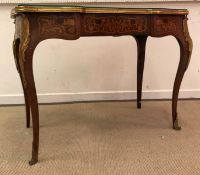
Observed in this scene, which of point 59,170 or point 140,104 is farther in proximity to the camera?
point 140,104

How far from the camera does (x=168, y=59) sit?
→ 75.2 inches

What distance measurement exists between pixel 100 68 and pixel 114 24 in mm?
773

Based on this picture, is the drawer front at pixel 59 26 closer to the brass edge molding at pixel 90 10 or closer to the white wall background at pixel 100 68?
the brass edge molding at pixel 90 10

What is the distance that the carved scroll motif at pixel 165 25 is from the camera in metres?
1.19

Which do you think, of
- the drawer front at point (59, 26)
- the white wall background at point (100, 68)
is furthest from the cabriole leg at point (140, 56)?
the drawer front at point (59, 26)

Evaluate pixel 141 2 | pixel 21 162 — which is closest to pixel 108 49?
pixel 141 2

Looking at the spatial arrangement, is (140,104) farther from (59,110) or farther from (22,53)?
(22,53)

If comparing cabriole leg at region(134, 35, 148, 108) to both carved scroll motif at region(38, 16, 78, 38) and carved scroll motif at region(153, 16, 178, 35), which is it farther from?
carved scroll motif at region(38, 16, 78, 38)

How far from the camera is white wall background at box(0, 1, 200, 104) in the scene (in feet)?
5.98

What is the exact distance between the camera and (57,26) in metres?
1.04

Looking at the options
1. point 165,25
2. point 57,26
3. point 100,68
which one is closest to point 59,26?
point 57,26

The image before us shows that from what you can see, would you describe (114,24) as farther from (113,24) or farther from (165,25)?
(165,25)

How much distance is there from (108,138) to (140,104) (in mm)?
526

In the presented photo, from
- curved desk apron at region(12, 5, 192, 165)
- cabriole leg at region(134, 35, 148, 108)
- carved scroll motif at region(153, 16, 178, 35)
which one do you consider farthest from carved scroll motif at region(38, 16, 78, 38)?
cabriole leg at region(134, 35, 148, 108)
